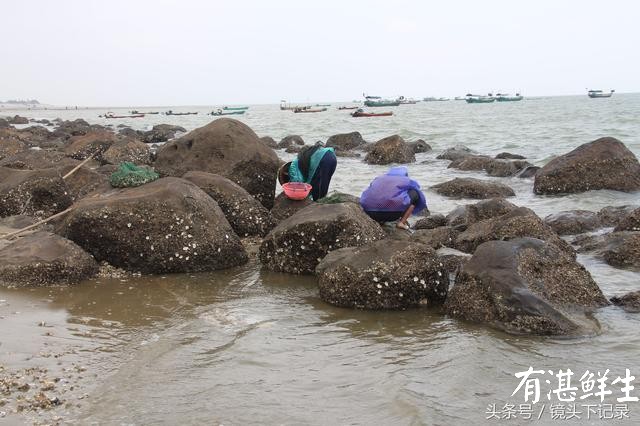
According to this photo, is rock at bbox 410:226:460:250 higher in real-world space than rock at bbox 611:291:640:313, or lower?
higher

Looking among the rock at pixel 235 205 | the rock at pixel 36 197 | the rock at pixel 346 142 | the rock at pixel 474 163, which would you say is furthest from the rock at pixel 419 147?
the rock at pixel 36 197

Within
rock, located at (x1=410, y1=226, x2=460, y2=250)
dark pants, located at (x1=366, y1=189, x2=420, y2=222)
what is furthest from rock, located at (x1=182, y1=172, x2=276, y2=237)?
rock, located at (x1=410, y1=226, x2=460, y2=250)

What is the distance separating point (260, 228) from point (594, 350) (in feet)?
18.1

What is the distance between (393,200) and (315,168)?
5.83 feet

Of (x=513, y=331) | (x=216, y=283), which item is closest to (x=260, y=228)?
(x=216, y=283)

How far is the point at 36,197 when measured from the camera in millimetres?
9727

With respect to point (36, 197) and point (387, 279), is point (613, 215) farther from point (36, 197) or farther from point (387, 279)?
point (36, 197)

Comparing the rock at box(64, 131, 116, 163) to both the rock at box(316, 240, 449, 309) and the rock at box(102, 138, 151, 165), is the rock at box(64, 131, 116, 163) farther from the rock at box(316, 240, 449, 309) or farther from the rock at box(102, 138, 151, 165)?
the rock at box(316, 240, 449, 309)

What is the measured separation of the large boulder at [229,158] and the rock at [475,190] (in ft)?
16.8

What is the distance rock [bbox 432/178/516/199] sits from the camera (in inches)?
530

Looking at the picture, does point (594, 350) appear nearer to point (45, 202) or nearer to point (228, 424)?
point (228, 424)

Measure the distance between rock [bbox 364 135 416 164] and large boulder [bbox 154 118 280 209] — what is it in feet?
35.7

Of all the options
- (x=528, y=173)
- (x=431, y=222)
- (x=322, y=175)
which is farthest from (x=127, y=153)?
(x=528, y=173)

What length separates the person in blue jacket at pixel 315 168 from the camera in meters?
9.52
